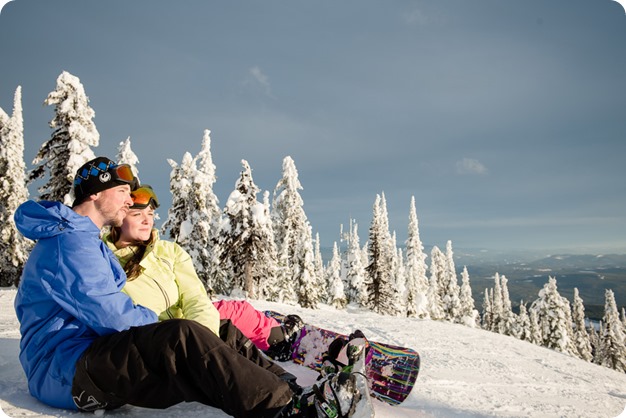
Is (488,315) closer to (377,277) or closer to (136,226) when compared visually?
(377,277)

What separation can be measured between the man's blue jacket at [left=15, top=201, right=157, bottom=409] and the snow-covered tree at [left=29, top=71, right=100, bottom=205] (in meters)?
17.8

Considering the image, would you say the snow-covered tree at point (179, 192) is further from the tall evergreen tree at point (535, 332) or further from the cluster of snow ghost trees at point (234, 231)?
the tall evergreen tree at point (535, 332)

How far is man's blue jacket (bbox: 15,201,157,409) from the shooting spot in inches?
99.1

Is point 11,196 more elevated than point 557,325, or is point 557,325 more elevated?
point 11,196

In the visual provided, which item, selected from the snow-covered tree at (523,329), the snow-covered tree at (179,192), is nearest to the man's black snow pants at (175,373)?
the snow-covered tree at (179,192)

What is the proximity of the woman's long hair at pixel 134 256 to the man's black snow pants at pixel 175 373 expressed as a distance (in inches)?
41.7

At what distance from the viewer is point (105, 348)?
2504 millimetres

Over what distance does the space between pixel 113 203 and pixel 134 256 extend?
82 centimetres

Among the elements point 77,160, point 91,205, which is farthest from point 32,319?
point 77,160

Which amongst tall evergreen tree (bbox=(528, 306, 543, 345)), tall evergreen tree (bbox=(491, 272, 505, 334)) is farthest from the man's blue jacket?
tall evergreen tree (bbox=(491, 272, 505, 334))

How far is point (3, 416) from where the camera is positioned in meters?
2.63

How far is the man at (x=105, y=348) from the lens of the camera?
240 cm

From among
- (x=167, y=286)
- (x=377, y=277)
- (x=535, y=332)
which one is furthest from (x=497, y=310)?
(x=167, y=286)

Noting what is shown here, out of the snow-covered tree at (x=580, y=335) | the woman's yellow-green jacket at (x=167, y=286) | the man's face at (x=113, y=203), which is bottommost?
the snow-covered tree at (x=580, y=335)
